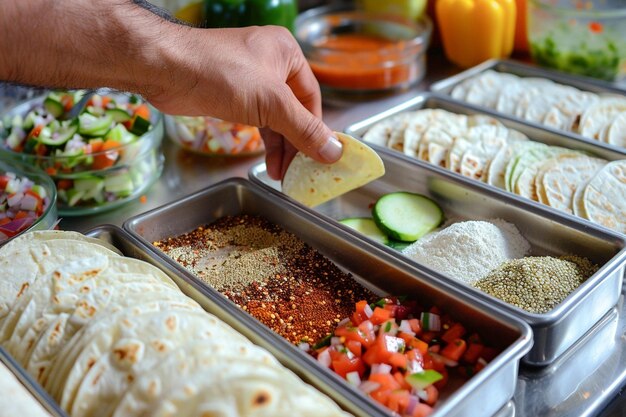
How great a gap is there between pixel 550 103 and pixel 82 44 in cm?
201

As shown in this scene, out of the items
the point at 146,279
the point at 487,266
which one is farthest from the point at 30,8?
the point at 487,266

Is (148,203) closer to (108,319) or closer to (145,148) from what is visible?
(145,148)

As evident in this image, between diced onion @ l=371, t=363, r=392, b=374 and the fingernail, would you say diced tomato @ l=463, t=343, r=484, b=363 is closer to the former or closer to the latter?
diced onion @ l=371, t=363, r=392, b=374

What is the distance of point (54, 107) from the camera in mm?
2746

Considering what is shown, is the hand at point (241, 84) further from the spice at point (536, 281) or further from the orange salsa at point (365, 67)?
the orange salsa at point (365, 67)

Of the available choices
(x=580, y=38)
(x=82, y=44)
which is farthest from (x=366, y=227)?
(x=580, y=38)

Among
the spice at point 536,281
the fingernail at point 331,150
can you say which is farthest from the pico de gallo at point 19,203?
the spice at point 536,281

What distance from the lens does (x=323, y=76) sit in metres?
3.36

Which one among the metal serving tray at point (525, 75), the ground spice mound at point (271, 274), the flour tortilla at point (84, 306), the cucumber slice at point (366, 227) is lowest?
the cucumber slice at point (366, 227)

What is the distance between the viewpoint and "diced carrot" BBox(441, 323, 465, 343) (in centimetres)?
180

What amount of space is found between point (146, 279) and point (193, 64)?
664 millimetres

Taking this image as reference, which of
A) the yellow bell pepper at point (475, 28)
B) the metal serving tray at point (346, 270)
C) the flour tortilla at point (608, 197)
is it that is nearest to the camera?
the metal serving tray at point (346, 270)

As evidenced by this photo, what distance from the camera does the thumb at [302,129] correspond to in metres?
2.12

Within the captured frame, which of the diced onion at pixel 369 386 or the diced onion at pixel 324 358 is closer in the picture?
the diced onion at pixel 369 386
